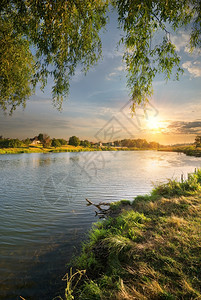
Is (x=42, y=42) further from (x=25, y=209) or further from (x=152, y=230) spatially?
(x=25, y=209)

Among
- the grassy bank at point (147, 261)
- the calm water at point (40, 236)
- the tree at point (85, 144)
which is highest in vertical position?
the tree at point (85, 144)

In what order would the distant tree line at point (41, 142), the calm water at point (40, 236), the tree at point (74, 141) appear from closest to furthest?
the calm water at point (40, 236) → the distant tree line at point (41, 142) → the tree at point (74, 141)

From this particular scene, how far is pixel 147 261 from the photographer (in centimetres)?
316

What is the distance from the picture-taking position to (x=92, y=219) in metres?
7.49

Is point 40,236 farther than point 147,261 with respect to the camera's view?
Yes

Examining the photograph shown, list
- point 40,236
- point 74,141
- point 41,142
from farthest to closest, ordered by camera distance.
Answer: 1. point 74,141
2. point 41,142
3. point 40,236

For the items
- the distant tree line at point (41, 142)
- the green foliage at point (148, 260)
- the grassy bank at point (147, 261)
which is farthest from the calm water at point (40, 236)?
the distant tree line at point (41, 142)

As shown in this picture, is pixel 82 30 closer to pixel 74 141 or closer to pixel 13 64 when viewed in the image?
pixel 13 64

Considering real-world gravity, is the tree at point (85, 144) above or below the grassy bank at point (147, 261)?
above

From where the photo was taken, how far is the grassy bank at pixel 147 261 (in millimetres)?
2484

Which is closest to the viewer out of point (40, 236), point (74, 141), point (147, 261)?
point (147, 261)

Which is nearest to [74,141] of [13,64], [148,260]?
[13,64]

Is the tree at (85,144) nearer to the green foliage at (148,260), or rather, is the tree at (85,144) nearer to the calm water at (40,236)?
the calm water at (40,236)

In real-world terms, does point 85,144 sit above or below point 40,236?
above
